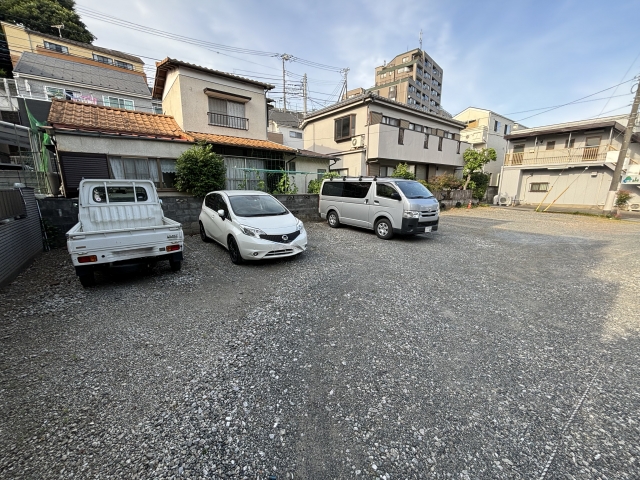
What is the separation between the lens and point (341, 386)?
2.42m

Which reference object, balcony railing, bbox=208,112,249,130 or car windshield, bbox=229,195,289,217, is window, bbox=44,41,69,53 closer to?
balcony railing, bbox=208,112,249,130

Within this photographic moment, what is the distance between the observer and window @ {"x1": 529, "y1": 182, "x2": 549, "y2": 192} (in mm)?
20859

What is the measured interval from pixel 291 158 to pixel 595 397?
1254 centimetres

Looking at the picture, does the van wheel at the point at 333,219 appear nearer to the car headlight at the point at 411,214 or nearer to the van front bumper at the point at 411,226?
the van front bumper at the point at 411,226

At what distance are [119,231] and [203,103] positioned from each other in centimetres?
988

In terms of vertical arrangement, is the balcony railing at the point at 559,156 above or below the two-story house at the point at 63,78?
below

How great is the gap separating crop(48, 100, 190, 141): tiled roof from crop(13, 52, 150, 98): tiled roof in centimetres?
1626

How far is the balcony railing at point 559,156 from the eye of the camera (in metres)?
18.4

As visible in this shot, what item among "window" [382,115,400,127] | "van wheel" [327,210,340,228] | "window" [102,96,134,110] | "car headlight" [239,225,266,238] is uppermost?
"window" [102,96,134,110]

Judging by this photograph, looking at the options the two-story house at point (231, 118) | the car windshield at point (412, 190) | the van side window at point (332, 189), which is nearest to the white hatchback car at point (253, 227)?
the van side window at point (332, 189)

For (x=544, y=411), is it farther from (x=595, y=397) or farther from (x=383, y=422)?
(x=383, y=422)

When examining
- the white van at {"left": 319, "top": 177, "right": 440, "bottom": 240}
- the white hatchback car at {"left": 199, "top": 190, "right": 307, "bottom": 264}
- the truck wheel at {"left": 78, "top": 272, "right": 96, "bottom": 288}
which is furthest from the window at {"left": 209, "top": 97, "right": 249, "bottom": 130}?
the truck wheel at {"left": 78, "top": 272, "right": 96, "bottom": 288}

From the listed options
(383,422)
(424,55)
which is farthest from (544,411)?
(424,55)

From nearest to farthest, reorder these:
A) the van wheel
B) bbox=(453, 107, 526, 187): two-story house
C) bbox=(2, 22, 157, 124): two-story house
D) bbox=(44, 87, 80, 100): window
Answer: the van wheel → bbox=(2, 22, 157, 124): two-story house → bbox=(44, 87, 80, 100): window → bbox=(453, 107, 526, 187): two-story house
